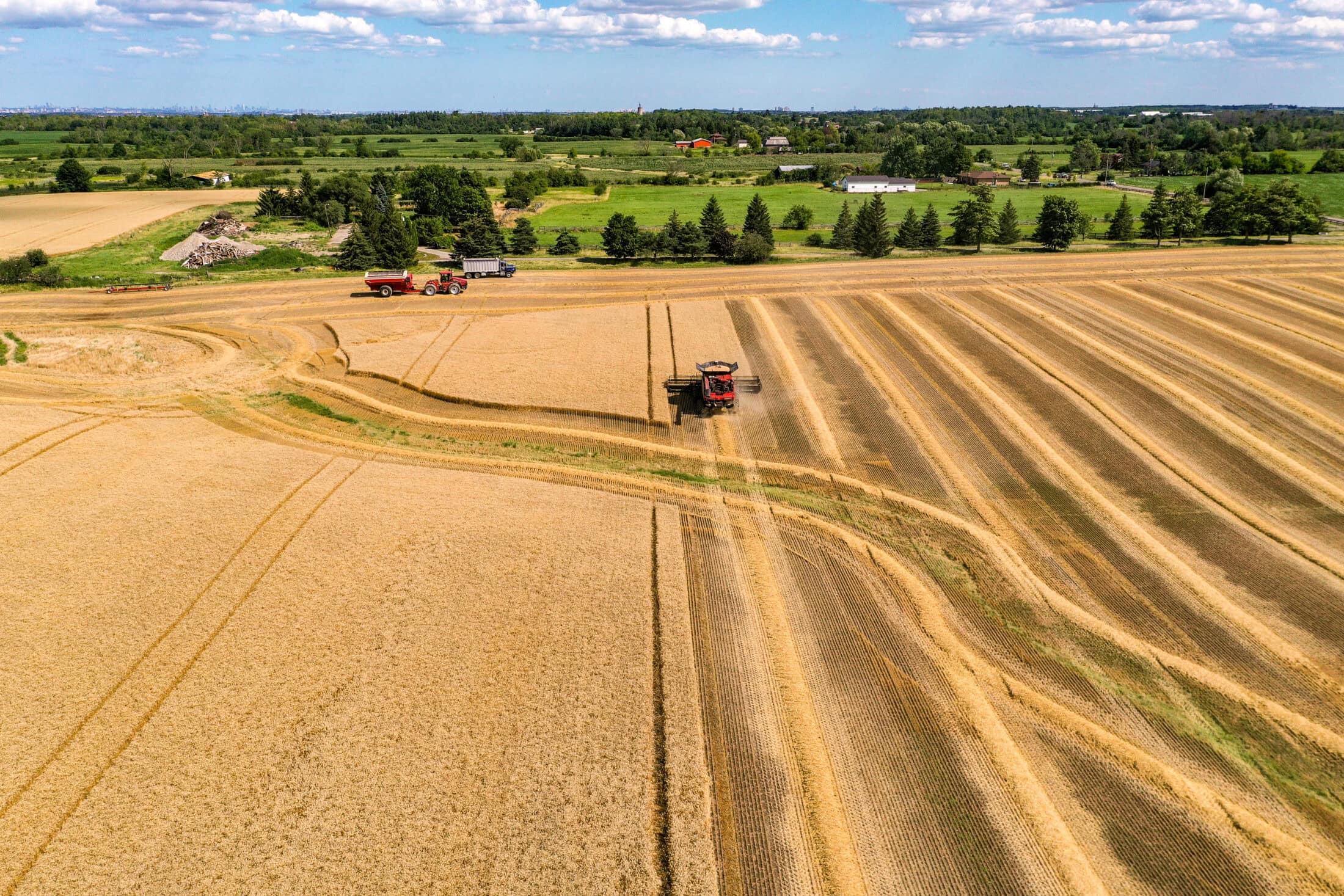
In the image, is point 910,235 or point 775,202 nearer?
point 910,235

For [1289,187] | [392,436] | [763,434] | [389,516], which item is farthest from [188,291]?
[1289,187]

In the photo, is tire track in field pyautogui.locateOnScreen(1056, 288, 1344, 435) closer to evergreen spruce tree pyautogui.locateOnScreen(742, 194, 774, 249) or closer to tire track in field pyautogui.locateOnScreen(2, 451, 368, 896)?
evergreen spruce tree pyautogui.locateOnScreen(742, 194, 774, 249)

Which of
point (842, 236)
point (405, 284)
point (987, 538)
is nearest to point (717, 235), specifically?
point (842, 236)

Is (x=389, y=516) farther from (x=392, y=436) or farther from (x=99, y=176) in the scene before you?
(x=99, y=176)

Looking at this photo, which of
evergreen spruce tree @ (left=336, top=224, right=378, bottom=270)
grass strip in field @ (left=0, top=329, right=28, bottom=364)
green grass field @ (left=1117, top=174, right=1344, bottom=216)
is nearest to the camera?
grass strip in field @ (left=0, top=329, right=28, bottom=364)

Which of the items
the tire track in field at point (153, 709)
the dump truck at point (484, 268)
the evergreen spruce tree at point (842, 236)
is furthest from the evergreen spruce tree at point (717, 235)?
the tire track in field at point (153, 709)

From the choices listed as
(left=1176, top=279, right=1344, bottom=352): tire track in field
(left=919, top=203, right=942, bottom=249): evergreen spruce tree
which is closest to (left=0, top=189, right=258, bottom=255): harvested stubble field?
(left=919, top=203, right=942, bottom=249): evergreen spruce tree

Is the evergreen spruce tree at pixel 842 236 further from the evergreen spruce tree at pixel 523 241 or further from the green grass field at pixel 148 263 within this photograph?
the green grass field at pixel 148 263

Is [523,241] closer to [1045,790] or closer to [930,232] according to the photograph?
[930,232]
